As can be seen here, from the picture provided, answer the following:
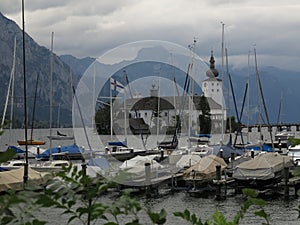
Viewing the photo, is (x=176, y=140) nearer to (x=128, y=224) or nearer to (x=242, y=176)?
(x=242, y=176)

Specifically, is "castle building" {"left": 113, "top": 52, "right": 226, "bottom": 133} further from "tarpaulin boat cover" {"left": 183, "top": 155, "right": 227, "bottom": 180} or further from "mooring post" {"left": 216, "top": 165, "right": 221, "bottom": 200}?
"mooring post" {"left": 216, "top": 165, "right": 221, "bottom": 200}

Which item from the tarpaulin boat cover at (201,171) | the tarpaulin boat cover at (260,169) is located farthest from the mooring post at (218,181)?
the tarpaulin boat cover at (201,171)

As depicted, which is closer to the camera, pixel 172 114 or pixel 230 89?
pixel 172 114

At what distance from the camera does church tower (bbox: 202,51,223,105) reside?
3386 inches

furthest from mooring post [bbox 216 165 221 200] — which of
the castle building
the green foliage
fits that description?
the green foliage

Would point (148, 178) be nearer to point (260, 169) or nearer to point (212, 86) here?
point (260, 169)

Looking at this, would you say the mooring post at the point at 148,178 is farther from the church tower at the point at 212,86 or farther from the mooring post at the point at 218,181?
the church tower at the point at 212,86

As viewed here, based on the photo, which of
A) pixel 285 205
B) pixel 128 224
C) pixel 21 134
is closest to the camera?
pixel 128 224

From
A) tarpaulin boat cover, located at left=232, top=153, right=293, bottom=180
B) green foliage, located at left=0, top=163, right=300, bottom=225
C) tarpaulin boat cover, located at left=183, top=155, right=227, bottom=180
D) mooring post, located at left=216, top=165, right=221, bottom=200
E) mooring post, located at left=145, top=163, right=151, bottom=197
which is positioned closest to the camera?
green foliage, located at left=0, top=163, right=300, bottom=225

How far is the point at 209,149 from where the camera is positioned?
161 ft

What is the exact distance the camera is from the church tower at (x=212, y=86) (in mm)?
85994

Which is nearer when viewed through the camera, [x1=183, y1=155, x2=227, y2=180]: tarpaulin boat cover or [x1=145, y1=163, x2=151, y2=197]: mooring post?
[x1=145, y1=163, x2=151, y2=197]: mooring post

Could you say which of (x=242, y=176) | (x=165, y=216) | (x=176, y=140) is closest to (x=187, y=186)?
(x=242, y=176)

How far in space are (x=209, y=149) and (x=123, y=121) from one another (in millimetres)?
10818
